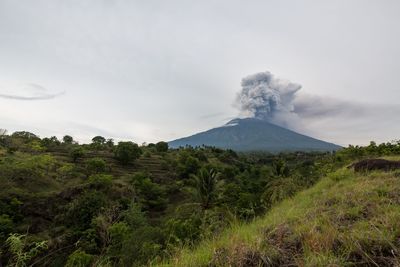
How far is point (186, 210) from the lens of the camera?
118 feet

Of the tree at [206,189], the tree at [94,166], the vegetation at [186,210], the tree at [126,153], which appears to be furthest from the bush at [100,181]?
the tree at [126,153]

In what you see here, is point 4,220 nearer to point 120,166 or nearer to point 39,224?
point 39,224

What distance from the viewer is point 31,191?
42469 mm

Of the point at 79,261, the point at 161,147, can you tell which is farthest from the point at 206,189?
the point at 161,147

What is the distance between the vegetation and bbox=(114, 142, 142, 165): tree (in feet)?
0.68

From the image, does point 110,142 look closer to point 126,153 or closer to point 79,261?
point 126,153

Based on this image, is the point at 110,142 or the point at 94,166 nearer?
the point at 94,166

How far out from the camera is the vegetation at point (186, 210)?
3.05m

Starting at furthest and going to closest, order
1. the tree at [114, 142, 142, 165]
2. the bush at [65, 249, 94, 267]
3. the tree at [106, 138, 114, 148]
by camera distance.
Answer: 1. the tree at [106, 138, 114, 148]
2. the tree at [114, 142, 142, 165]
3. the bush at [65, 249, 94, 267]

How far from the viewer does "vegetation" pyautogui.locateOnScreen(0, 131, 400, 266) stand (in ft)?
10.00

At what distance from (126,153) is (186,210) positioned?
2783 cm

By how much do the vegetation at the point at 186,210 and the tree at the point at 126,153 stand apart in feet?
0.68

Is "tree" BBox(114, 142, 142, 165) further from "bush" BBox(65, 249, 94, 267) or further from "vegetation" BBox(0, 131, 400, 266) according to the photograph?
"bush" BBox(65, 249, 94, 267)

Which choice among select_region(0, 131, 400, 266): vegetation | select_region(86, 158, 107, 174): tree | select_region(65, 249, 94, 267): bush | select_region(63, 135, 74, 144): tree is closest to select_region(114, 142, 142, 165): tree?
select_region(0, 131, 400, 266): vegetation
